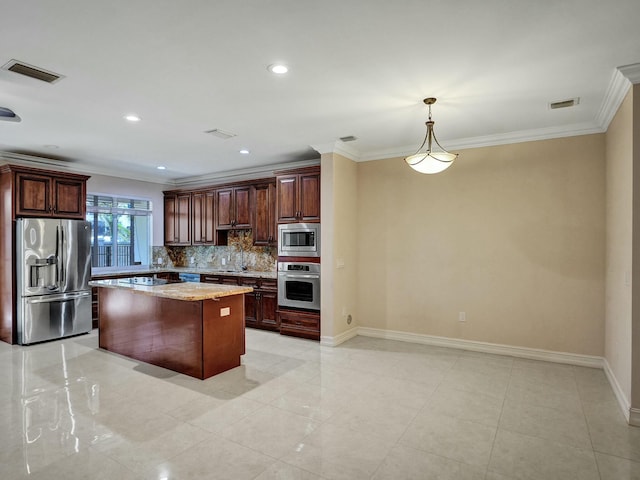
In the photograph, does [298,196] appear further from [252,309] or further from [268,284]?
[252,309]

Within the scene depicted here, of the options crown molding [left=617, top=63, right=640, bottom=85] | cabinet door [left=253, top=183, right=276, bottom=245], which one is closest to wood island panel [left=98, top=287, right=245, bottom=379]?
cabinet door [left=253, top=183, right=276, bottom=245]

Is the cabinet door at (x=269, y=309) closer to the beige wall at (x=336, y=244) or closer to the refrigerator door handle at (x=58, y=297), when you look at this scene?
the beige wall at (x=336, y=244)

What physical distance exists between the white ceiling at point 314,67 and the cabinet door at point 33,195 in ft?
1.84

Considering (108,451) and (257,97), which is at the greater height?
(257,97)

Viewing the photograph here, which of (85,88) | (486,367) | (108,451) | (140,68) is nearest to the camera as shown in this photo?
(108,451)

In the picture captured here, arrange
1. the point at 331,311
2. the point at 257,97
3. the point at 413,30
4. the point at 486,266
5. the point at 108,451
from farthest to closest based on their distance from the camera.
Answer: the point at 331,311 < the point at 486,266 < the point at 257,97 < the point at 108,451 < the point at 413,30

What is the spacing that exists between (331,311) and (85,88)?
3.65 m

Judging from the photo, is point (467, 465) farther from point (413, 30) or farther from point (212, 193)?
point (212, 193)

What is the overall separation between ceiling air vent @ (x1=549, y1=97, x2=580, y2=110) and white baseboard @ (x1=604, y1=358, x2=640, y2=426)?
2.62 meters

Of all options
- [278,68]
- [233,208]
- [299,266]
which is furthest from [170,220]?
[278,68]

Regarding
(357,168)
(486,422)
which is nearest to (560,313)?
(486,422)

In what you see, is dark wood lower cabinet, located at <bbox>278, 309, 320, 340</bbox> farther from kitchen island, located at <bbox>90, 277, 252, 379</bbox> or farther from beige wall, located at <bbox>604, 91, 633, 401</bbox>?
beige wall, located at <bbox>604, 91, 633, 401</bbox>

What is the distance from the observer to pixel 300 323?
535 cm

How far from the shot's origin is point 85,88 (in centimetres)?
315
